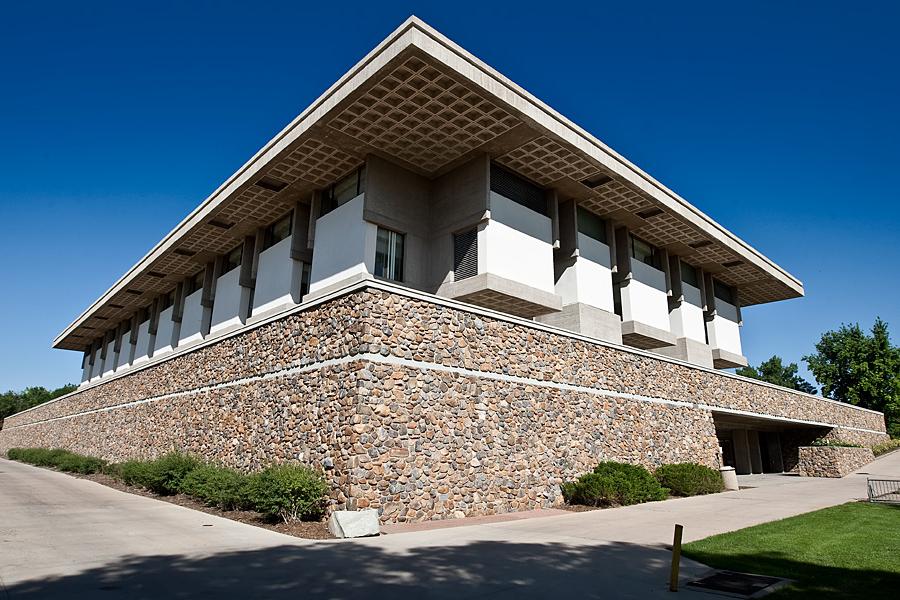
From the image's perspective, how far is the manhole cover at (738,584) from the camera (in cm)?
717

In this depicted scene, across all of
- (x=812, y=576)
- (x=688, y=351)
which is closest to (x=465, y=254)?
(x=812, y=576)

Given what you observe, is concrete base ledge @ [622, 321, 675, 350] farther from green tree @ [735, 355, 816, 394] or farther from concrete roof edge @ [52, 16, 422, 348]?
green tree @ [735, 355, 816, 394]

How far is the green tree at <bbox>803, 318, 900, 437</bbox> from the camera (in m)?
56.2

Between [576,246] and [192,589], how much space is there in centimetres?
2104

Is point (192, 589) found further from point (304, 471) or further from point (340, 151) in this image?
point (340, 151)

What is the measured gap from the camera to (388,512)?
1288 centimetres

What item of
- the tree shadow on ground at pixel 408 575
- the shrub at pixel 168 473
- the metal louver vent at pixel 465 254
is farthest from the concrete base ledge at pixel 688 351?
the shrub at pixel 168 473

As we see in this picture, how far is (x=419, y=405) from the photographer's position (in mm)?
14234

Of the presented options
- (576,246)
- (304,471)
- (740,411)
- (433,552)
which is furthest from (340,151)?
(740,411)

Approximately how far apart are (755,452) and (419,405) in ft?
96.9

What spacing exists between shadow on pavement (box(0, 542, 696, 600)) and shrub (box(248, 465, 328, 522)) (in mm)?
2760

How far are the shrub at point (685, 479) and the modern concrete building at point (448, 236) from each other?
109cm

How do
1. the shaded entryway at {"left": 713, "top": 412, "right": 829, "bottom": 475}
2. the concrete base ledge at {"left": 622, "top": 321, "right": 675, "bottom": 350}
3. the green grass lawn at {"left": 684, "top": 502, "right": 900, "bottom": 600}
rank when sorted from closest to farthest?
the green grass lawn at {"left": 684, "top": 502, "right": 900, "bottom": 600}, the concrete base ledge at {"left": 622, "top": 321, "right": 675, "bottom": 350}, the shaded entryway at {"left": 713, "top": 412, "right": 829, "bottom": 475}

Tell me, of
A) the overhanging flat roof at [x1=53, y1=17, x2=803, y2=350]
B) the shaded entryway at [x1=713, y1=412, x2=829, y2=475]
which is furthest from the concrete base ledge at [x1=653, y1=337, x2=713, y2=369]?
the overhanging flat roof at [x1=53, y1=17, x2=803, y2=350]
